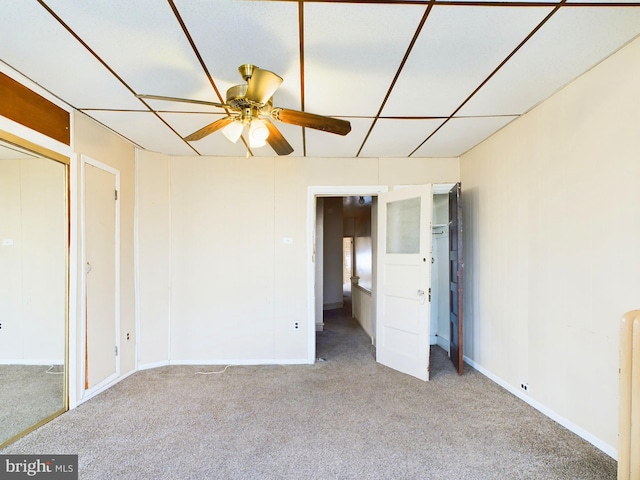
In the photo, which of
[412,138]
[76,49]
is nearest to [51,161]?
[76,49]

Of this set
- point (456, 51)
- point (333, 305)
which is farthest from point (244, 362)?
point (333, 305)

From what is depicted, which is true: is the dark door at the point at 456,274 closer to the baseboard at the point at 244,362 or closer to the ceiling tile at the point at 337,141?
the ceiling tile at the point at 337,141

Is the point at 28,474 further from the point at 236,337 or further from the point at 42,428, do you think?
the point at 236,337

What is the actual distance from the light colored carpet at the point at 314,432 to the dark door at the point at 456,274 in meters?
0.32

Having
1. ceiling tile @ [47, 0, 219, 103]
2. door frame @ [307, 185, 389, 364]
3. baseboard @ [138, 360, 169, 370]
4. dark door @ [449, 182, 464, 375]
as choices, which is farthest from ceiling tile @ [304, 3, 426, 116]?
baseboard @ [138, 360, 169, 370]

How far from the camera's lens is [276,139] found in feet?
7.73

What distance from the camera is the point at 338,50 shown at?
1865 millimetres

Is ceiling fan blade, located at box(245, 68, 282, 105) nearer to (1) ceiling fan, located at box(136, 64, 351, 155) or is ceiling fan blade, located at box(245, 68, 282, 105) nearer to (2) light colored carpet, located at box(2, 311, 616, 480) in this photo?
(1) ceiling fan, located at box(136, 64, 351, 155)

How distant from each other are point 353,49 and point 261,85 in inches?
23.1

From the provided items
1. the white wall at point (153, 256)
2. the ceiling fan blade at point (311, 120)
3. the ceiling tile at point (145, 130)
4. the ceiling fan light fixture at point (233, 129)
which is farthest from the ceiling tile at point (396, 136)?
the white wall at point (153, 256)

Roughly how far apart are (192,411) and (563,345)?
2.99 m

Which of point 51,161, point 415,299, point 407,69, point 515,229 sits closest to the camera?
point 407,69

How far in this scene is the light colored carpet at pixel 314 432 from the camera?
77.5 inches

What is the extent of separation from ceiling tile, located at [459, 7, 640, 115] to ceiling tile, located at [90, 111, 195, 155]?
2.75 metres
